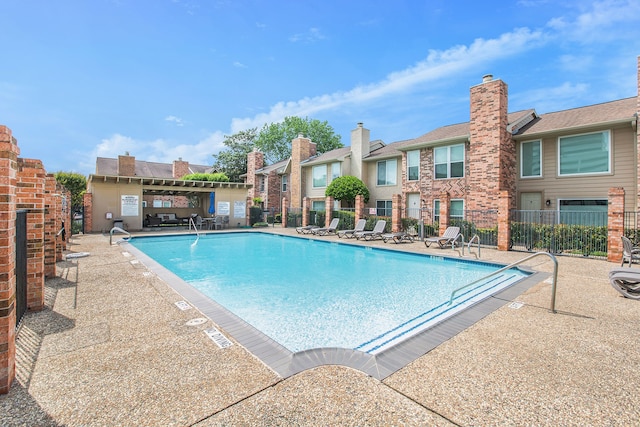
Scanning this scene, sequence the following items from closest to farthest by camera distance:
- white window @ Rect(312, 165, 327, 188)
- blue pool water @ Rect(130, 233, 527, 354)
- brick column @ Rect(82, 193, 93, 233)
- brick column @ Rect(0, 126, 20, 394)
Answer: brick column @ Rect(0, 126, 20, 394), blue pool water @ Rect(130, 233, 527, 354), brick column @ Rect(82, 193, 93, 233), white window @ Rect(312, 165, 327, 188)

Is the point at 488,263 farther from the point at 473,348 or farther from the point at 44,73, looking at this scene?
the point at 44,73

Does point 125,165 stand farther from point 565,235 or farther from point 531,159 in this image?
point 565,235

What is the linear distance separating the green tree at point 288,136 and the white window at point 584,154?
112ft

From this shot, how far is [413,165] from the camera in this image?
62.4 ft

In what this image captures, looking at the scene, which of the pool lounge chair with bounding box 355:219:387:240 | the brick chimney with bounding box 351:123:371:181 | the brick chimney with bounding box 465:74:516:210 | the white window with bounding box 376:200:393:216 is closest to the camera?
the brick chimney with bounding box 465:74:516:210

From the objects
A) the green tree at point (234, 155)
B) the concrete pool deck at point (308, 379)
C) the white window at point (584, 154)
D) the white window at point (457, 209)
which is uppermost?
the green tree at point (234, 155)

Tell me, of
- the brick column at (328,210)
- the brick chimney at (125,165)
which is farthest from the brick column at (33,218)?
the brick chimney at (125,165)

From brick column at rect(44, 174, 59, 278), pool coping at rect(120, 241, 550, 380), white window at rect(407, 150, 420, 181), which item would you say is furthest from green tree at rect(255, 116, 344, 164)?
pool coping at rect(120, 241, 550, 380)

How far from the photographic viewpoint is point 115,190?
1945 cm

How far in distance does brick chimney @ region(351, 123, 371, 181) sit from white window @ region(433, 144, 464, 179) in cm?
593

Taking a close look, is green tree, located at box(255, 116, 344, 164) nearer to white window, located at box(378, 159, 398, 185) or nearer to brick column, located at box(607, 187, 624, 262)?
white window, located at box(378, 159, 398, 185)

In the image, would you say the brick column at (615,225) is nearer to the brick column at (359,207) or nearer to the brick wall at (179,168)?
the brick column at (359,207)

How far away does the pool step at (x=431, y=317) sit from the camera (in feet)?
15.2

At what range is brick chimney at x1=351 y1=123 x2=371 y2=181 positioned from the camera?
22.7 metres
